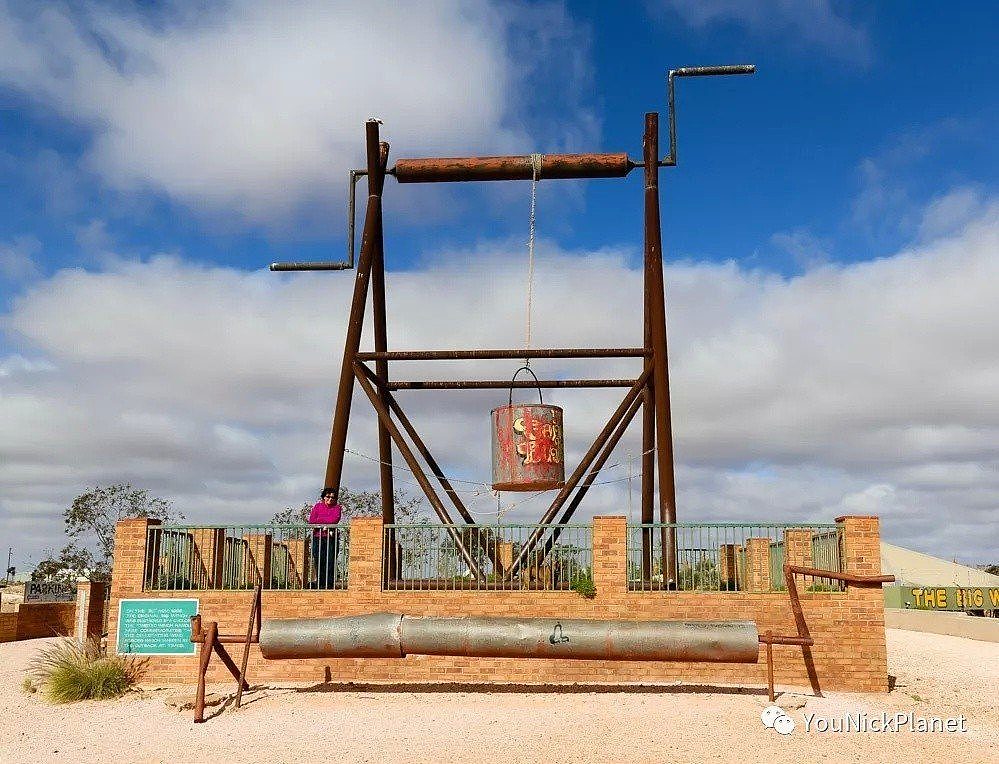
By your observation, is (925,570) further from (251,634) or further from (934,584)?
(251,634)

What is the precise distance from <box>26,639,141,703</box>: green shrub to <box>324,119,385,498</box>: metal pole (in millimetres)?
3934

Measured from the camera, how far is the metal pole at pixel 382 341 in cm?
1725

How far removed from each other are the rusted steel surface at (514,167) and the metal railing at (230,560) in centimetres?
614

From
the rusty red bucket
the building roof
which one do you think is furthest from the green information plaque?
the building roof

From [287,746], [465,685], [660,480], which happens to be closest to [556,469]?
[660,480]

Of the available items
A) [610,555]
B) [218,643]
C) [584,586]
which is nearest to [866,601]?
[610,555]

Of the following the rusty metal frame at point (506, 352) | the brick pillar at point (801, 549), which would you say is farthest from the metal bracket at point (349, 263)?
the brick pillar at point (801, 549)

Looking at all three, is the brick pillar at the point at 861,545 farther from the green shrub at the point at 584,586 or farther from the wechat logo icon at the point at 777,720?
the green shrub at the point at 584,586

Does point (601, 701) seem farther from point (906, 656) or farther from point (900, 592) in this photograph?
point (900, 592)

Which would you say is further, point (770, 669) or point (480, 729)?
point (770, 669)

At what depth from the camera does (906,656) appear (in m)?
20.1

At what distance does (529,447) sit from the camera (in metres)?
15.2

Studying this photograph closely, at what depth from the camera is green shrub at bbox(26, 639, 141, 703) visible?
13.8 m

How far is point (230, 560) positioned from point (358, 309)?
4.55 metres
